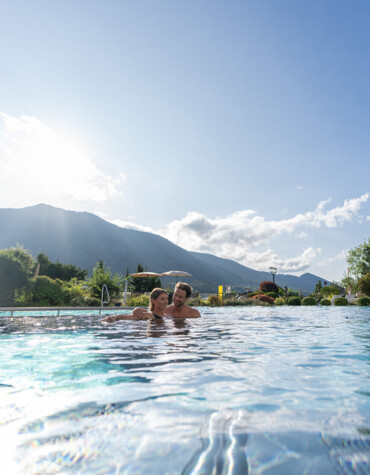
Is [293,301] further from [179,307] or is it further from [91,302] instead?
[179,307]

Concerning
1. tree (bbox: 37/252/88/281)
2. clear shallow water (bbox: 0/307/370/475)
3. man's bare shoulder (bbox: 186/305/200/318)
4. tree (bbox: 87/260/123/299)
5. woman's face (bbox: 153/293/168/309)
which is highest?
tree (bbox: 37/252/88/281)

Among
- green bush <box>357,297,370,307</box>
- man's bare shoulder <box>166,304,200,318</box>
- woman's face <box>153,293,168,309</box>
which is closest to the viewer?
woman's face <box>153,293,168,309</box>

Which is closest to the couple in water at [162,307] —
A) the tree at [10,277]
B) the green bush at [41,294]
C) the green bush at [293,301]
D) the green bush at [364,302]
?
the green bush at [41,294]

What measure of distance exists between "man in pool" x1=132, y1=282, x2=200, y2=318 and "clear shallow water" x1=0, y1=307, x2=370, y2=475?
3.86 metres

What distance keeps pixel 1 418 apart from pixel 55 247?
202438mm

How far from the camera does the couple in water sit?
8645mm

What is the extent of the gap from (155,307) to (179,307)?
3.00 feet

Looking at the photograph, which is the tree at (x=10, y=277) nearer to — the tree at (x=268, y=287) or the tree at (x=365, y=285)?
the tree at (x=268, y=287)

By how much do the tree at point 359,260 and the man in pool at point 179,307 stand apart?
45953 mm

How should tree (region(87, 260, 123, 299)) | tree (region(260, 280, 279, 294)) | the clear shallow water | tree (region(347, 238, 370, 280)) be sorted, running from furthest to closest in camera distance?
tree (region(347, 238, 370, 280)), tree (region(260, 280, 279, 294)), tree (region(87, 260, 123, 299)), the clear shallow water

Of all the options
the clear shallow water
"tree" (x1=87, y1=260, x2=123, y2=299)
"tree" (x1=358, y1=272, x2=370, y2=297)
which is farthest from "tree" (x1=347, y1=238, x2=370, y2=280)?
the clear shallow water

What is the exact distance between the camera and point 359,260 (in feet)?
163

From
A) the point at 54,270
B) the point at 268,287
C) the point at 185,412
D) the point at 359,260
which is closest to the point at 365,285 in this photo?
the point at 268,287

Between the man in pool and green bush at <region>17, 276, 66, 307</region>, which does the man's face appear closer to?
the man in pool
